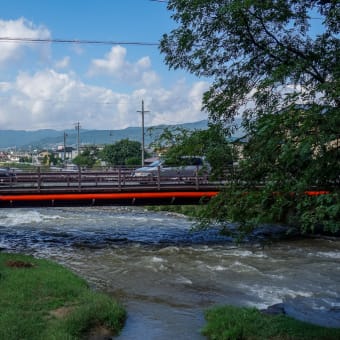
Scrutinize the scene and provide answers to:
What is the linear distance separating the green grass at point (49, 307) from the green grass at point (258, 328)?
2180mm

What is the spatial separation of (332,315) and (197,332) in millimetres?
3802

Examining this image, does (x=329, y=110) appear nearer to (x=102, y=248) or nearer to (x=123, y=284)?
(x=123, y=284)

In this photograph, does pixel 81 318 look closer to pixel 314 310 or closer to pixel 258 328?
pixel 258 328

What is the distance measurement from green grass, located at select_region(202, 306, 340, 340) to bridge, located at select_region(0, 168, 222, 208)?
12.5 m

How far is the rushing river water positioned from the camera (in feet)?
39.8

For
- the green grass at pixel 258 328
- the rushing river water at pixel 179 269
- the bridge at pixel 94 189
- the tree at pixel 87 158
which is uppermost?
the tree at pixel 87 158

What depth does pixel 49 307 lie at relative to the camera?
1113cm

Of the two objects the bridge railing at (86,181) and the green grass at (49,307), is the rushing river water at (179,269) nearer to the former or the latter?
the green grass at (49,307)

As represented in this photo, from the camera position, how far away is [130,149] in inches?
3243

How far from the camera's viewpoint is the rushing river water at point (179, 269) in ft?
39.8

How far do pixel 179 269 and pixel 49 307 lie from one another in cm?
726

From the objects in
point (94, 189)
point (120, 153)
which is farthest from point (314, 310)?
point (120, 153)

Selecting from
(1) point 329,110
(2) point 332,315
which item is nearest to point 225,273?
(2) point 332,315

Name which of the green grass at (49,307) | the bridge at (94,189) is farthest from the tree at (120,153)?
the green grass at (49,307)
